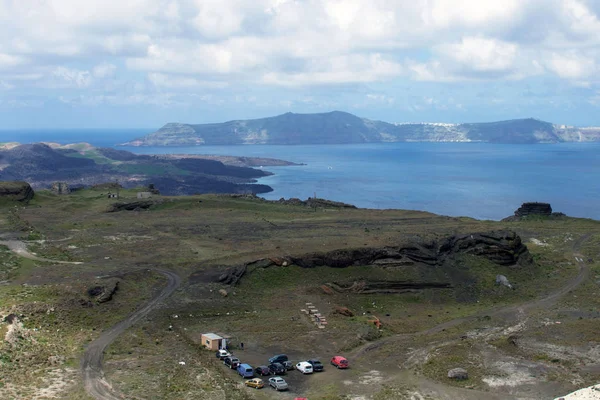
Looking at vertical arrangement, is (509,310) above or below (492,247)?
below

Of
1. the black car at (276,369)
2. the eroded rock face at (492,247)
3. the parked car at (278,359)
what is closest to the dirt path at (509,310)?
the parked car at (278,359)

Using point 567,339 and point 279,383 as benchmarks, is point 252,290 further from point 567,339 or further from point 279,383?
point 567,339

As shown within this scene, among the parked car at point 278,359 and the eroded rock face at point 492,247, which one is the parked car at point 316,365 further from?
the eroded rock face at point 492,247

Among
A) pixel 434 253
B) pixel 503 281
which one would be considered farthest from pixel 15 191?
pixel 503 281

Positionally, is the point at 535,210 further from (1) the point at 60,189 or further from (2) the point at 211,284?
(1) the point at 60,189

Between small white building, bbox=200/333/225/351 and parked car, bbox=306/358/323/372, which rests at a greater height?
small white building, bbox=200/333/225/351

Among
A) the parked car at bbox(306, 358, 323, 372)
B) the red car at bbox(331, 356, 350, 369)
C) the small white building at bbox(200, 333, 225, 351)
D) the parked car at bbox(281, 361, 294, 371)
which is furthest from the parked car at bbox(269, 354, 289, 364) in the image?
the small white building at bbox(200, 333, 225, 351)

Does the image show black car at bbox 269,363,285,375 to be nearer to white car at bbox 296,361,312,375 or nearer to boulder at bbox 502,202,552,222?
white car at bbox 296,361,312,375
